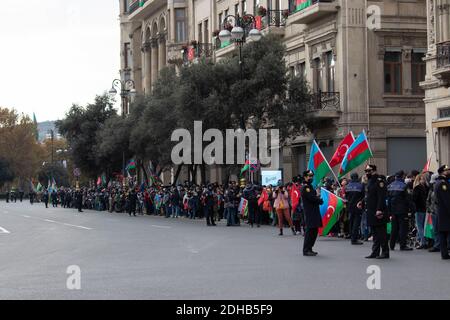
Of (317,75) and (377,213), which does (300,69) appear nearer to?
(317,75)

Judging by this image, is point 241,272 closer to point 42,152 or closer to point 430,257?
point 430,257

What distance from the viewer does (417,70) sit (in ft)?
145

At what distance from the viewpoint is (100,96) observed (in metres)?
80.2

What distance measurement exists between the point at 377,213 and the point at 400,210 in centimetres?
291

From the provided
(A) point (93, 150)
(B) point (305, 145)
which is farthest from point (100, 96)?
(B) point (305, 145)

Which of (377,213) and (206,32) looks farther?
(206,32)

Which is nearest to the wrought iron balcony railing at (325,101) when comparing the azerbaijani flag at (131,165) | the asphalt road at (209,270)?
the asphalt road at (209,270)

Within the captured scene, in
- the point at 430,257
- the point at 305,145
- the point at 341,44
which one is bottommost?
the point at 430,257

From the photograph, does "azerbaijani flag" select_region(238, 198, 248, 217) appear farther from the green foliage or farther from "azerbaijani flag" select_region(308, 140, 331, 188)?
the green foliage

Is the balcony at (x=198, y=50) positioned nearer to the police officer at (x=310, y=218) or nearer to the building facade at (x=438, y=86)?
the building facade at (x=438, y=86)

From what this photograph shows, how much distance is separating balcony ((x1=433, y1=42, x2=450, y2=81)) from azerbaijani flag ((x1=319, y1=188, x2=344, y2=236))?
8067mm

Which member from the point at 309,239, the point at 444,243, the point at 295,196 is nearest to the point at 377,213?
the point at 444,243

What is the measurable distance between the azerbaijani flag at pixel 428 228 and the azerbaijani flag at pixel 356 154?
21.3 feet
